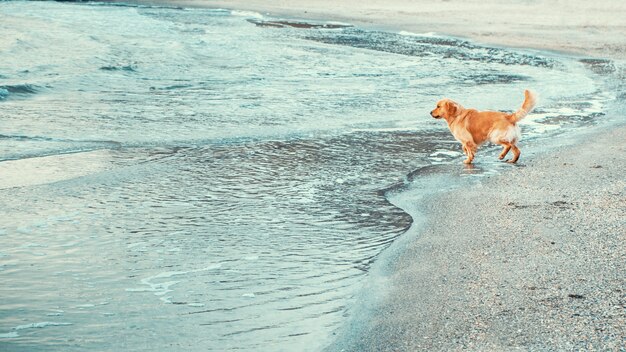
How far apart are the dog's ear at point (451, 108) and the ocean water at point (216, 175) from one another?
40 centimetres

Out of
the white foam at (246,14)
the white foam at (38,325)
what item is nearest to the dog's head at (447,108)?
the white foam at (38,325)

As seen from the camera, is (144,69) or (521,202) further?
(144,69)

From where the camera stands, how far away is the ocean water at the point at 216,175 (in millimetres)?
4289

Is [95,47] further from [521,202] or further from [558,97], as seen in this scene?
[521,202]

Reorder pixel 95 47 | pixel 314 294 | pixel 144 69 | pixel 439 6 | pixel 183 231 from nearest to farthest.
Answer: pixel 314 294, pixel 183 231, pixel 144 69, pixel 95 47, pixel 439 6

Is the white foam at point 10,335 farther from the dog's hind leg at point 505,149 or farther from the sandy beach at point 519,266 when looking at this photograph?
the dog's hind leg at point 505,149

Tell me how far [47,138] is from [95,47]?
30.4 feet

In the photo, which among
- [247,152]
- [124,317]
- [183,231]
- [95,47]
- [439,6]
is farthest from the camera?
[439,6]

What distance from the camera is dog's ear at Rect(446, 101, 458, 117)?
8039 mm

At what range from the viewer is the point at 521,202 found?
612 centimetres

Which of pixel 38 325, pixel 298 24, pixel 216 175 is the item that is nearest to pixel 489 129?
pixel 216 175

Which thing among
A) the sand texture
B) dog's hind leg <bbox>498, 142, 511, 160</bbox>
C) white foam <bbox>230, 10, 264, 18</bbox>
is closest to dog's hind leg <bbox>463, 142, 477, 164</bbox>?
dog's hind leg <bbox>498, 142, 511, 160</bbox>

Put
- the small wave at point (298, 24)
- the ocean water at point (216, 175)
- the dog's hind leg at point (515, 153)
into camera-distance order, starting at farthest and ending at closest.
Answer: the small wave at point (298, 24), the dog's hind leg at point (515, 153), the ocean water at point (216, 175)

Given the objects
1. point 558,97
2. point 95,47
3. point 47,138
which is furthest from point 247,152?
point 95,47
